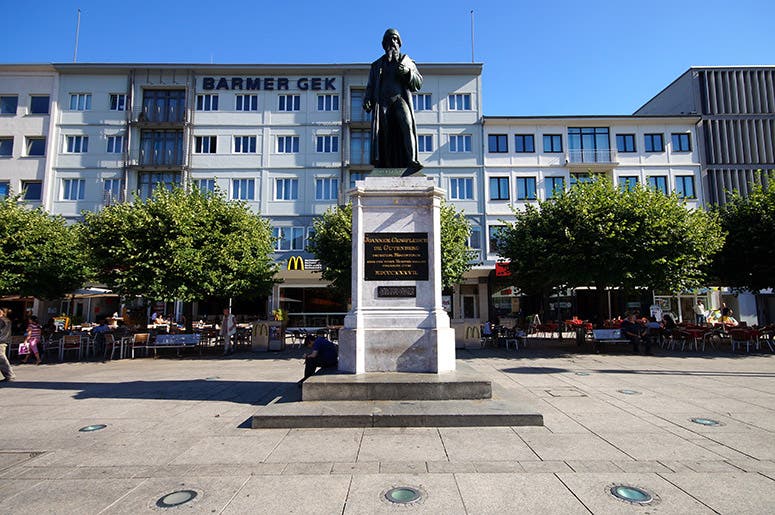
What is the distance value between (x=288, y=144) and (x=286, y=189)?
369 centimetres

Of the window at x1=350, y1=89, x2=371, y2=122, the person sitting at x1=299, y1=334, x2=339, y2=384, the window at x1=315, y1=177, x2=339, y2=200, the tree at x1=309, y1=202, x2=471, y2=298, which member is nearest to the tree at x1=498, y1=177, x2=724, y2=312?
the tree at x1=309, y1=202, x2=471, y2=298

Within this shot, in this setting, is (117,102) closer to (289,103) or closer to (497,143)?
(289,103)

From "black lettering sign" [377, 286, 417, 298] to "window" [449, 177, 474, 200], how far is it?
1057 inches

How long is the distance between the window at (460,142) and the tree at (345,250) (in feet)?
48.0

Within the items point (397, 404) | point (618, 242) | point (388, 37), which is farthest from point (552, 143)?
point (397, 404)

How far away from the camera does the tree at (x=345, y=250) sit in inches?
766

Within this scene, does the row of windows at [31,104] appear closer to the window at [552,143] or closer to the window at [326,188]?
the window at [326,188]

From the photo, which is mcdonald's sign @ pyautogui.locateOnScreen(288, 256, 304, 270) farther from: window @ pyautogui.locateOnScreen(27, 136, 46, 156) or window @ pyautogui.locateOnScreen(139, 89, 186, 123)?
window @ pyautogui.locateOnScreen(27, 136, 46, 156)

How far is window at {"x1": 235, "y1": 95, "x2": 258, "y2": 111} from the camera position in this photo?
34906 millimetres

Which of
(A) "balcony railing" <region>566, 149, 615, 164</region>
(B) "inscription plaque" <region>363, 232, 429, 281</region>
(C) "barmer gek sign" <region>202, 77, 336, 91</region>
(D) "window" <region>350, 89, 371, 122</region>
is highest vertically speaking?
(C) "barmer gek sign" <region>202, 77, 336, 91</region>

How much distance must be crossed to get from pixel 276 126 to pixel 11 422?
101 ft

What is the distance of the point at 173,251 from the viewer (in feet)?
56.3

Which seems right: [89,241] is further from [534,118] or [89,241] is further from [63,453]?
[534,118]

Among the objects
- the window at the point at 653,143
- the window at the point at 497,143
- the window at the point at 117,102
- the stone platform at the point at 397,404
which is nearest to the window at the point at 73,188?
the window at the point at 117,102
